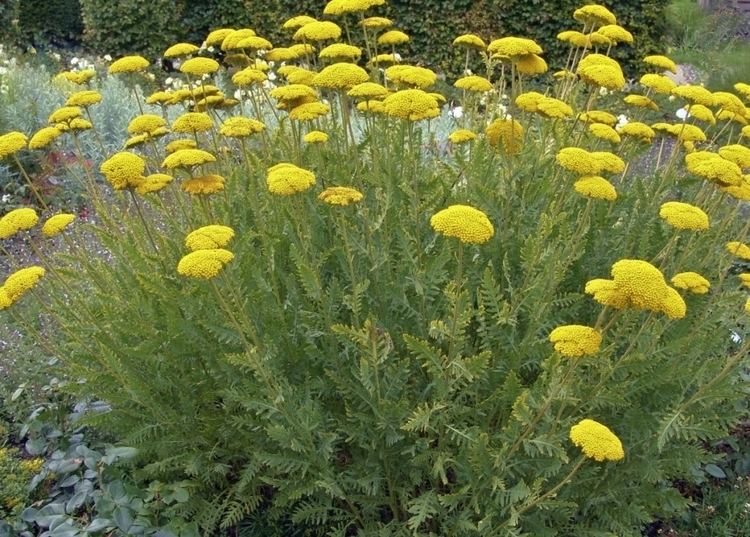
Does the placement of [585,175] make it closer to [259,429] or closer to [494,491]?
[494,491]

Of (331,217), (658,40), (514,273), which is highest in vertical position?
(331,217)

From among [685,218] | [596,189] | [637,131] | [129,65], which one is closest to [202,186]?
[129,65]

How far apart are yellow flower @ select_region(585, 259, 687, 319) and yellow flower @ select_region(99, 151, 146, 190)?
1.37m

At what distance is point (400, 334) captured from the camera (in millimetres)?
2436

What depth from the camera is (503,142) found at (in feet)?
8.68

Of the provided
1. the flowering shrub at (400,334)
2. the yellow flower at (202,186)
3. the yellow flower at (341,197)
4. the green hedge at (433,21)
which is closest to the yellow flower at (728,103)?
the flowering shrub at (400,334)

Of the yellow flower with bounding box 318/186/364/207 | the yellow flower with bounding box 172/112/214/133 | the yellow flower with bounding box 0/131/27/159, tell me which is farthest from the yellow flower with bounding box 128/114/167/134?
the yellow flower with bounding box 318/186/364/207

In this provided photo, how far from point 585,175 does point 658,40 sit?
7.47 metres

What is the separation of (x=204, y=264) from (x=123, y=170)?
0.56 metres

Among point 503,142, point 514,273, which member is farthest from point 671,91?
point 514,273

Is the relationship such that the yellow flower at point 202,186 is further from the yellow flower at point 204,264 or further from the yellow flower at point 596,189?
the yellow flower at point 596,189

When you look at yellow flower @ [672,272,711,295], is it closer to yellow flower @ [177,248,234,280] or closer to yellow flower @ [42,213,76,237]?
yellow flower @ [177,248,234,280]

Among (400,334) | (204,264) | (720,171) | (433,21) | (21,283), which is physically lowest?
(433,21)

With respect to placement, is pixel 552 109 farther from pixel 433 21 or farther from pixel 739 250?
pixel 433 21
